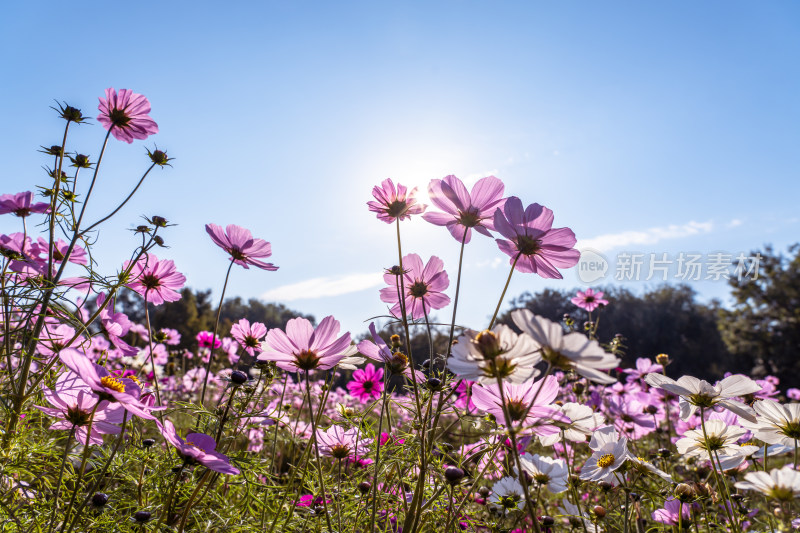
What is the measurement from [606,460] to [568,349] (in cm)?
59

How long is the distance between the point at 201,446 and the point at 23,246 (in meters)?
0.90

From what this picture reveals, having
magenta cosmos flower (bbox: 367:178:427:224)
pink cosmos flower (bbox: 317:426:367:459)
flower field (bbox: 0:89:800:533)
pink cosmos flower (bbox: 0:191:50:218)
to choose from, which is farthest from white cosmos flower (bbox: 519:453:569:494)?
pink cosmos flower (bbox: 0:191:50:218)

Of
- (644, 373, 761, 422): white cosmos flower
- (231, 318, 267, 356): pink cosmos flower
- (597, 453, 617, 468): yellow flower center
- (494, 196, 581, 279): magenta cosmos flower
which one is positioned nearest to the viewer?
(494, 196, 581, 279): magenta cosmos flower

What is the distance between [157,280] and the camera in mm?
1217

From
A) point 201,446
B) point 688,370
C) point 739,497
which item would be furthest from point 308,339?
point 688,370

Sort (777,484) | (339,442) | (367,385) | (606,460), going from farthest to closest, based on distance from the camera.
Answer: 1. (367,385)
2. (339,442)
3. (606,460)
4. (777,484)

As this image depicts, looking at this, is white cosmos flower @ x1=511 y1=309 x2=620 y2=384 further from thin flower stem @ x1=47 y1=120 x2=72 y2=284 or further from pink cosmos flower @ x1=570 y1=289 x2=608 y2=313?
pink cosmos flower @ x1=570 y1=289 x2=608 y2=313

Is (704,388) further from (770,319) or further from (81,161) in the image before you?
(770,319)

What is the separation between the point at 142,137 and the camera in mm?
1201

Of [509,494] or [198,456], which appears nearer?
[198,456]

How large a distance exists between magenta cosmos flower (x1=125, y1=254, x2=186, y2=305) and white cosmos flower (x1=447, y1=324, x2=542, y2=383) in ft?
3.09

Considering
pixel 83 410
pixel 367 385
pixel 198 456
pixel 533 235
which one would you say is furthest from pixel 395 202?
pixel 367 385

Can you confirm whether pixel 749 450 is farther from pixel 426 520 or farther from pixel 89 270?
pixel 89 270

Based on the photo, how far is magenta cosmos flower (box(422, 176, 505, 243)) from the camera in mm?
767
